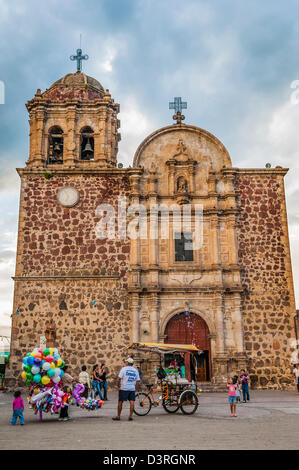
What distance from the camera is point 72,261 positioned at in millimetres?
20297

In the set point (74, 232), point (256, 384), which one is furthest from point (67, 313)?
point (256, 384)

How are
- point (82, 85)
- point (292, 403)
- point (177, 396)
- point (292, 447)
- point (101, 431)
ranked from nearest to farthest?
point (292, 447), point (101, 431), point (177, 396), point (292, 403), point (82, 85)

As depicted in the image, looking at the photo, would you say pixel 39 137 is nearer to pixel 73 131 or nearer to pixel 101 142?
pixel 73 131

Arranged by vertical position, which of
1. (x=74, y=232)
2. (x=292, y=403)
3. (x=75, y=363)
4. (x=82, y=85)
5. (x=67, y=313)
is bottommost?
(x=292, y=403)

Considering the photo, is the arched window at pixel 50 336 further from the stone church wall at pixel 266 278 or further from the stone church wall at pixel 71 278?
the stone church wall at pixel 266 278

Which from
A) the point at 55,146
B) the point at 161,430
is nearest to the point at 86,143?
the point at 55,146

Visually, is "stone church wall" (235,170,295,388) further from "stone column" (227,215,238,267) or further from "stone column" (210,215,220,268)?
"stone column" (210,215,220,268)

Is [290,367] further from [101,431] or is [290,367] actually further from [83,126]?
[83,126]

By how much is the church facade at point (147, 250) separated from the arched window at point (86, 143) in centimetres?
7

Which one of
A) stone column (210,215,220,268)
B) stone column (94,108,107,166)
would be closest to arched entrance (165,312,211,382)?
stone column (210,215,220,268)

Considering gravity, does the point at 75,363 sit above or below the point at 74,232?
below

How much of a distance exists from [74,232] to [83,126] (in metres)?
5.55

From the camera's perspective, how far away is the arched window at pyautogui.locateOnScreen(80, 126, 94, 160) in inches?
881

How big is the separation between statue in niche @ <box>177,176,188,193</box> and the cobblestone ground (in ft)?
36.1
